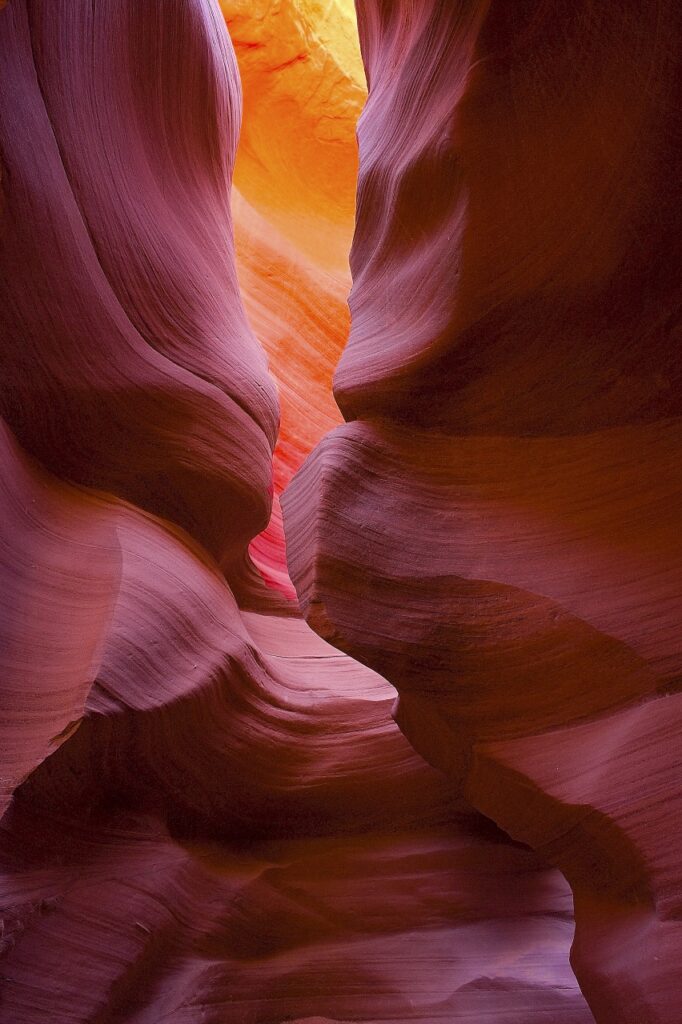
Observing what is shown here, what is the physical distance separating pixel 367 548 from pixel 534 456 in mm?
508

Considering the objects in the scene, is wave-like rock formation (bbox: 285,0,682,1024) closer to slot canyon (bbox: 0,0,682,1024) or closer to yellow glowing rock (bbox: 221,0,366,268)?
slot canyon (bbox: 0,0,682,1024)

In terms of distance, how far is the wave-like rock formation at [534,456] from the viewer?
2.05 m

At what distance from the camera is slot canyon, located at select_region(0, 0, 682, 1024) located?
83.7 inches

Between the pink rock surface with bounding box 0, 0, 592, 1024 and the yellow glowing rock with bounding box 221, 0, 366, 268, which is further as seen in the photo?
the yellow glowing rock with bounding box 221, 0, 366, 268

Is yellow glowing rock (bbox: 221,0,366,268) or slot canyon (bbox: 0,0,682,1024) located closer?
slot canyon (bbox: 0,0,682,1024)

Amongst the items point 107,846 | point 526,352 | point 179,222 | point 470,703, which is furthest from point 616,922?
point 179,222

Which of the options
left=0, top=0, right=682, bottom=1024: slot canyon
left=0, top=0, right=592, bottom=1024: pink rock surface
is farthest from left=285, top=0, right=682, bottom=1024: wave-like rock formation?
left=0, top=0, right=592, bottom=1024: pink rock surface

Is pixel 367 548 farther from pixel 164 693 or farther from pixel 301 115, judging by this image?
pixel 301 115

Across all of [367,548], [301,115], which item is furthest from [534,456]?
[301,115]

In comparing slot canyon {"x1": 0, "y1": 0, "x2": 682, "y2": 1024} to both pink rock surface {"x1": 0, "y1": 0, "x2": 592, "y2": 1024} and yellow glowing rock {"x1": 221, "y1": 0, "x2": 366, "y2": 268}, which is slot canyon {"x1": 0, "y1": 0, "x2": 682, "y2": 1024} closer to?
pink rock surface {"x1": 0, "y1": 0, "x2": 592, "y2": 1024}

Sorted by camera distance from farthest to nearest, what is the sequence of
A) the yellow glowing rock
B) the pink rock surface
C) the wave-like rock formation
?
the yellow glowing rock
the pink rock surface
the wave-like rock formation

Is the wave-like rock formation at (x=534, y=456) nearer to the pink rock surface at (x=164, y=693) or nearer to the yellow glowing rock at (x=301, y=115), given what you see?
the pink rock surface at (x=164, y=693)

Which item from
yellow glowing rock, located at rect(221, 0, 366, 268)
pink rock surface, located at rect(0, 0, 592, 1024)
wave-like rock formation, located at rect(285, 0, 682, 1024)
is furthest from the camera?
yellow glowing rock, located at rect(221, 0, 366, 268)

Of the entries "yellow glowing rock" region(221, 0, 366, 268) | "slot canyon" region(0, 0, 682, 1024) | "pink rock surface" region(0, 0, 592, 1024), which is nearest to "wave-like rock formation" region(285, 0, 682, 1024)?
"slot canyon" region(0, 0, 682, 1024)
